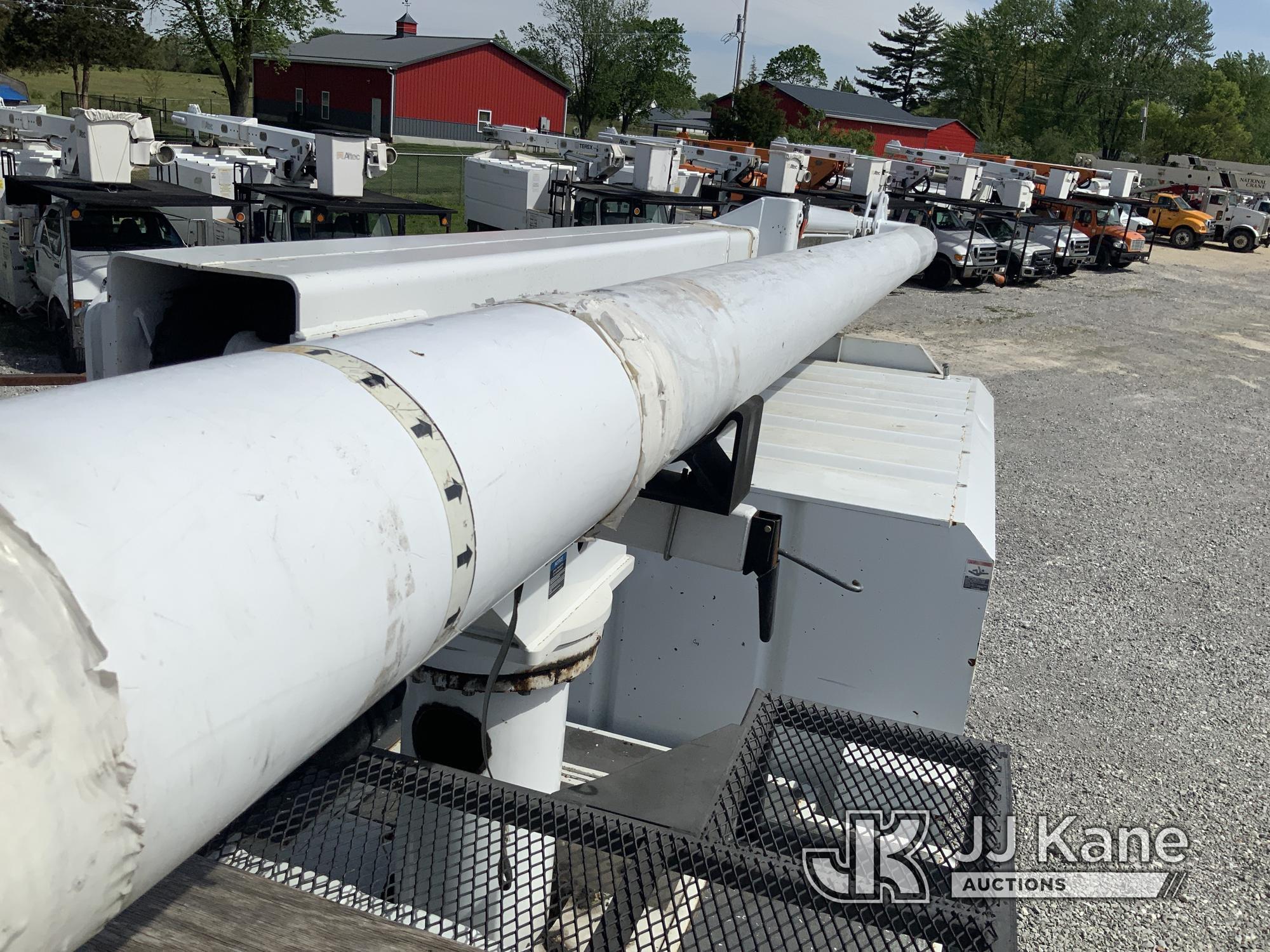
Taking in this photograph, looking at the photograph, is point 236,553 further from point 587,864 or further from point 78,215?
point 78,215

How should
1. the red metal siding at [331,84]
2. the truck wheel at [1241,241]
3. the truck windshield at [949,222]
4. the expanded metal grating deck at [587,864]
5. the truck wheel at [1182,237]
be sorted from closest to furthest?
the expanded metal grating deck at [587,864] < the truck windshield at [949,222] < the truck wheel at [1182,237] < the truck wheel at [1241,241] < the red metal siding at [331,84]

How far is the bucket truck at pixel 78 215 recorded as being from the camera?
35.8 feet

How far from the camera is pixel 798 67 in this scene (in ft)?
298

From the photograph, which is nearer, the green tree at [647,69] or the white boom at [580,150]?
the white boom at [580,150]

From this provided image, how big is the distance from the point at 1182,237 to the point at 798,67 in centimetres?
6297

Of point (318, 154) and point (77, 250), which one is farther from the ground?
point (318, 154)

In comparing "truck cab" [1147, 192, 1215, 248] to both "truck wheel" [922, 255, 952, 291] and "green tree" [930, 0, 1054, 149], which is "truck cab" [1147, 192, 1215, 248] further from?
"green tree" [930, 0, 1054, 149]

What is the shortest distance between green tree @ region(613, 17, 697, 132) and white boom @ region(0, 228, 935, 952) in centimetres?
6413

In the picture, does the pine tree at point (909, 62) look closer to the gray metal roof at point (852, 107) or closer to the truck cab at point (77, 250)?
the gray metal roof at point (852, 107)

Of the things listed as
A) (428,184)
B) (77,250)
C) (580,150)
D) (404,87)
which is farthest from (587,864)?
(404,87)

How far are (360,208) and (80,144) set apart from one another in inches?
136

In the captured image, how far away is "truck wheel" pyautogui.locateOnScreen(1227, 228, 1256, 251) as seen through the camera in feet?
116

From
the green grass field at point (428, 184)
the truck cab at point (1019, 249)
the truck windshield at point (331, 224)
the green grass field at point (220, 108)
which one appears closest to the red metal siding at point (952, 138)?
the green grass field at point (220, 108)

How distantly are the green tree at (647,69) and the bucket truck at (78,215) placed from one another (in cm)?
5253
